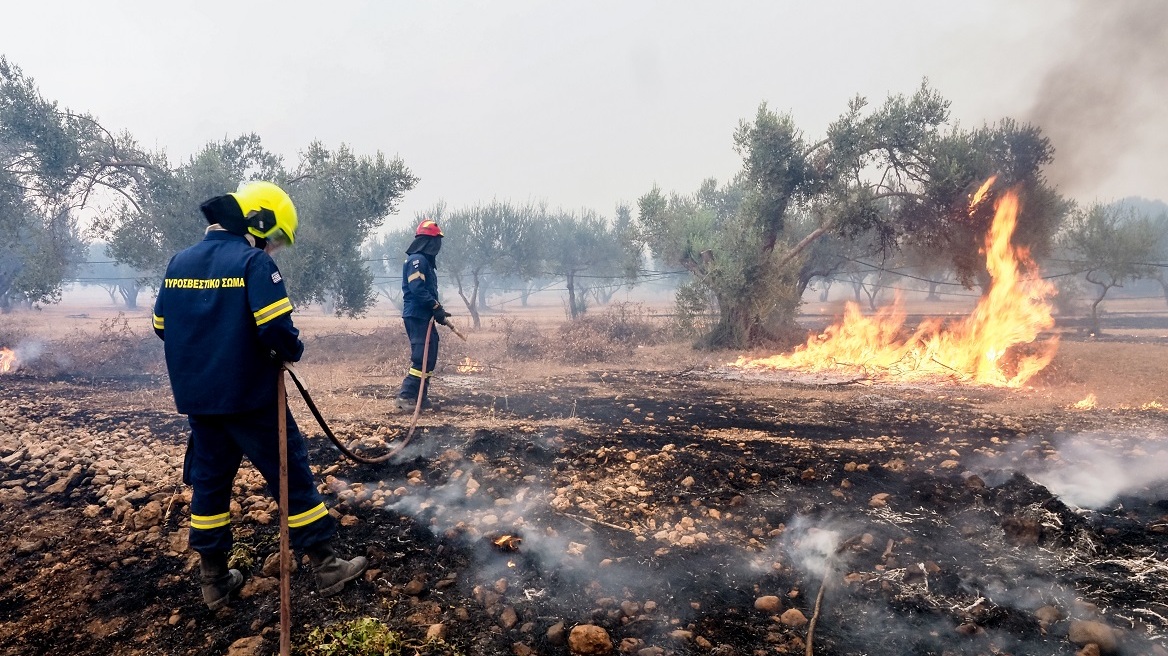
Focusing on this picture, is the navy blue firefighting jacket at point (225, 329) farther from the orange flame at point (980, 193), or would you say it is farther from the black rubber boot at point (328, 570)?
the orange flame at point (980, 193)

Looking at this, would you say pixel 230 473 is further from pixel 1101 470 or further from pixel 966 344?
pixel 966 344

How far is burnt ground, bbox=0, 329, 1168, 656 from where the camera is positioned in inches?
107

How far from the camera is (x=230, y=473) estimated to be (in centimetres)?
309

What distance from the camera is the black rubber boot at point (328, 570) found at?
3.00 meters

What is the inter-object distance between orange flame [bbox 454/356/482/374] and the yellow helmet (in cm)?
888

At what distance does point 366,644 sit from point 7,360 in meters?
13.8

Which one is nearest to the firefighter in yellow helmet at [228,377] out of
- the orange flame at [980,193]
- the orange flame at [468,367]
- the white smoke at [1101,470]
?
the white smoke at [1101,470]

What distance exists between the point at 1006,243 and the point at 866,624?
1361 cm

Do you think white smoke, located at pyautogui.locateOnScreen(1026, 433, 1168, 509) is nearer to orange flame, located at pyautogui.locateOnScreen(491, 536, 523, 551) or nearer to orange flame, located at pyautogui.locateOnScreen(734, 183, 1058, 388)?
orange flame, located at pyautogui.locateOnScreen(491, 536, 523, 551)

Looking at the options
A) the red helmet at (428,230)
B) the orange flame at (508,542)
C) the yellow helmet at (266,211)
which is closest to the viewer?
the yellow helmet at (266,211)

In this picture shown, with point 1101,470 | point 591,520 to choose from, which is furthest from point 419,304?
point 1101,470

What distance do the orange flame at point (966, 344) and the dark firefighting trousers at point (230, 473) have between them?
10319mm

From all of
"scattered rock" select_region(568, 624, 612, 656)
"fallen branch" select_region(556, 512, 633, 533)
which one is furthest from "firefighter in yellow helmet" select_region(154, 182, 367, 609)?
"fallen branch" select_region(556, 512, 633, 533)

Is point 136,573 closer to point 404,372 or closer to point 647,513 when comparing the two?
point 647,513
